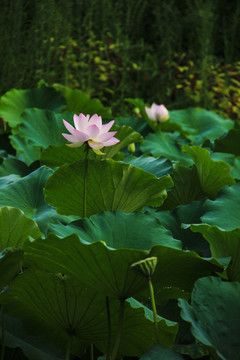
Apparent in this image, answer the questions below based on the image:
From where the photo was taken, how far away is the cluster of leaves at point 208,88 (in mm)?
4502

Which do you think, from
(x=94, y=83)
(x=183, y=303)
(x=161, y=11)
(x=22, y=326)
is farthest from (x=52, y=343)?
(x=161, y=11)

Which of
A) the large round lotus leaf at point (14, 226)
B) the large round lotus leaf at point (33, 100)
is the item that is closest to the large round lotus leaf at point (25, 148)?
the large round lotus leaf at point (33, 100)

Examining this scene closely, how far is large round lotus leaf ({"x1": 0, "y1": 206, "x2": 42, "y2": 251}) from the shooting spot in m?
0.94

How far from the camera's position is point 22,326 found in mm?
1032

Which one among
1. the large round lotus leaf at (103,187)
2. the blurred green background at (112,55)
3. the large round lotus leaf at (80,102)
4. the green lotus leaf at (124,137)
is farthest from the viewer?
the blurred green background at (112,55)

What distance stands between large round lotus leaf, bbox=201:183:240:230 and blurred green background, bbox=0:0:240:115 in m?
2.37

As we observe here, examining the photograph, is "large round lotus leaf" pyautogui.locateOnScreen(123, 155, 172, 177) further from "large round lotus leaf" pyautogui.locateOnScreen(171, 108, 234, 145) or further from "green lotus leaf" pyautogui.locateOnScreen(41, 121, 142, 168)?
"large round lotus leaf" pyautogui.locateOnScreen(171, 108, 234, 145)

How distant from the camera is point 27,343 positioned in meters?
1.03

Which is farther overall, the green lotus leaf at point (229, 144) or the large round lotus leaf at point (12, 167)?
the green lotus leaf at point (229, 144)

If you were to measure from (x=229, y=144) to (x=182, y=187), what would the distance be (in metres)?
0.43

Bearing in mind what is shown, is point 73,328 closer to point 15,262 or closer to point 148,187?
point 15,262

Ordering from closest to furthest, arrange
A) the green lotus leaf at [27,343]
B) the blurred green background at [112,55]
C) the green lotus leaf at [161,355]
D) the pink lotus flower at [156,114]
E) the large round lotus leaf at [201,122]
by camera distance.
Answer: the green lotus leaf at [161,355], the green lotus leaf at [27,343], the pink lotus flower at [156,114], the large round lotus leaf at [201,122], the blurred green background at [112,55]

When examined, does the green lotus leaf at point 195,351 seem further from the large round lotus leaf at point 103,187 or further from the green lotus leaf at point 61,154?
the green lotus leaf at point 61,154

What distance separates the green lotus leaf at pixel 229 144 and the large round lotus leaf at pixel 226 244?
0.77 metres
